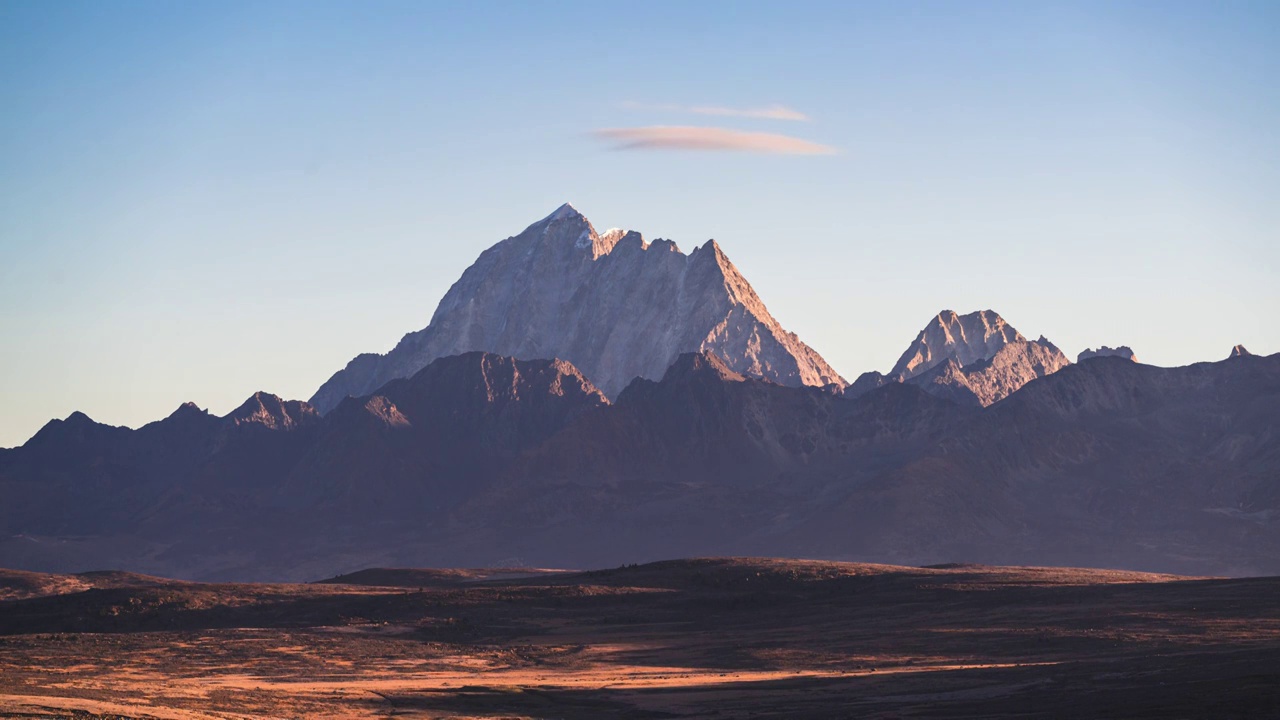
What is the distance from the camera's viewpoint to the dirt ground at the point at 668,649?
101625 millimetres

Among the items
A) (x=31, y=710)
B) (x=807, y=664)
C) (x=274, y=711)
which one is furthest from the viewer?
(x=807, y=664)

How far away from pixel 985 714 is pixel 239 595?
106m

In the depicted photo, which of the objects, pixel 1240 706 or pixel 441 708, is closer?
pixel 1240 706

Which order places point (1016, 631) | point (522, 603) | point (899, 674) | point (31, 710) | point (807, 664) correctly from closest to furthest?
point (31, 710) < point (899, 674) < point (807, 664) < point (1016, 631) < point (522, 603)

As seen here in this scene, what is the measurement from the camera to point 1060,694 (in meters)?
98.1

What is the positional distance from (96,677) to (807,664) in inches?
1954

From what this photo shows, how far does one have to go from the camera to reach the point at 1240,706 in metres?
84.4

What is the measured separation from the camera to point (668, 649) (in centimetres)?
14738

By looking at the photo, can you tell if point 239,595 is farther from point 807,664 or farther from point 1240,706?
point 1240,706

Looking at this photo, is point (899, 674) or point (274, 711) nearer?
point (274, 711)

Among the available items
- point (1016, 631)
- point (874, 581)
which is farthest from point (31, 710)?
point (874, 581)

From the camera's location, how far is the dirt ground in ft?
333

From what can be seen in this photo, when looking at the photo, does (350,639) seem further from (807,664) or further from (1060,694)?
(1060,694)

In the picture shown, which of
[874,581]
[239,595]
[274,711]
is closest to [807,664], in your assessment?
[274,711]
